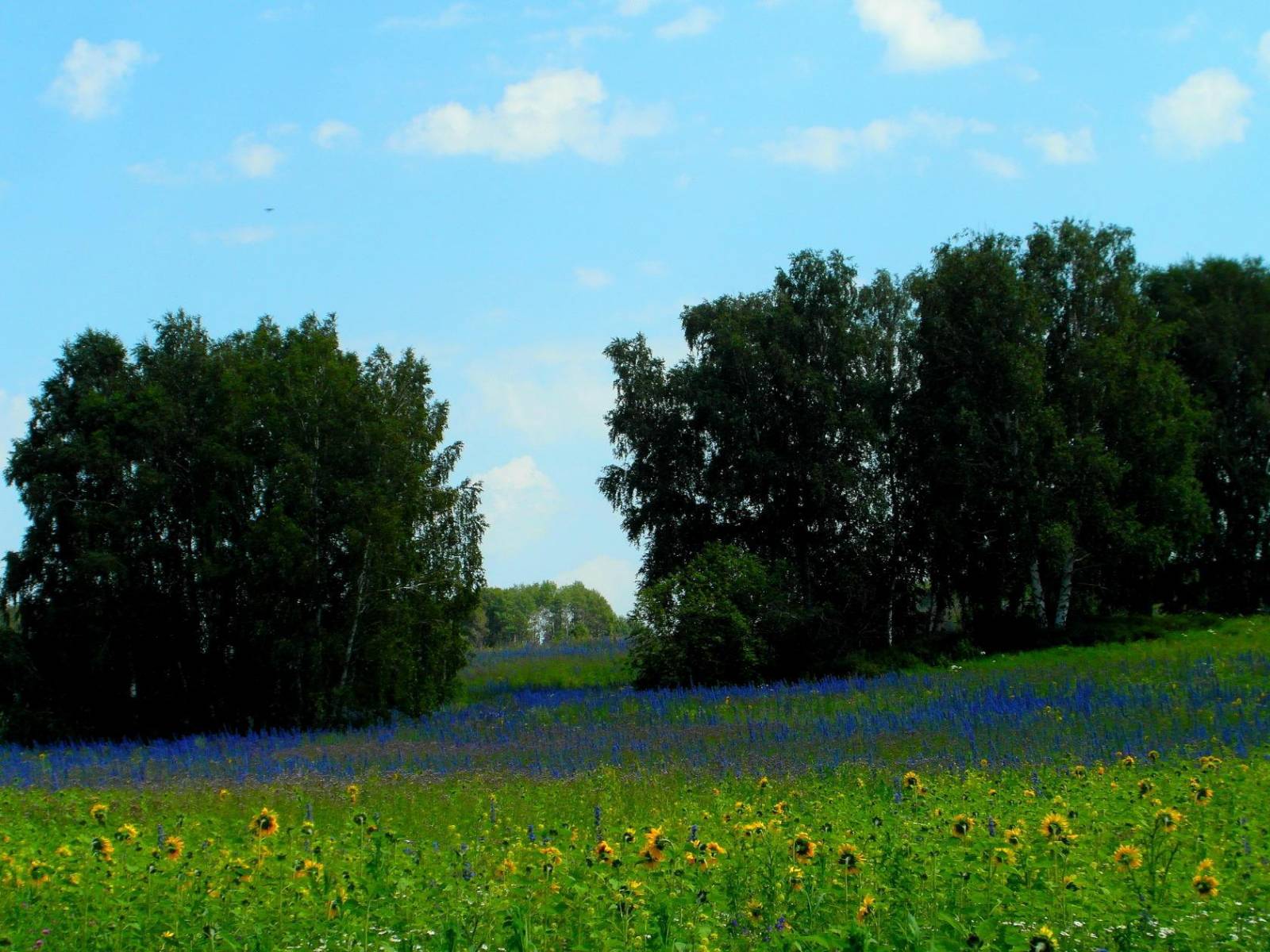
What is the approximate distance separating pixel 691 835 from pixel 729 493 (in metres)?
27.5

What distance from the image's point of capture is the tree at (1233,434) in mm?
37375

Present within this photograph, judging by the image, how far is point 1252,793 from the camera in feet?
30.3

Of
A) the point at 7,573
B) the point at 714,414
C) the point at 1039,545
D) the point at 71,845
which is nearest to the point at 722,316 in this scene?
the point at 714,414

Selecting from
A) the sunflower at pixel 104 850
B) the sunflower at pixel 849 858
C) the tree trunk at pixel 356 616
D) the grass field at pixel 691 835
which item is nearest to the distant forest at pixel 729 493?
the tree trunk at pixel 356 616

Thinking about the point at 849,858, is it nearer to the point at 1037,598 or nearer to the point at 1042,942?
the point at 1042,942

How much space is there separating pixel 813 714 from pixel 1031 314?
711 inches

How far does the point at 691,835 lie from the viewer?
7637 millimetres

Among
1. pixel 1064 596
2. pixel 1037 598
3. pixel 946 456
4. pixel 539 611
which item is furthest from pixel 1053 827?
pixel 539 611

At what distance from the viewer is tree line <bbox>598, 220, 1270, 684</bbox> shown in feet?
106

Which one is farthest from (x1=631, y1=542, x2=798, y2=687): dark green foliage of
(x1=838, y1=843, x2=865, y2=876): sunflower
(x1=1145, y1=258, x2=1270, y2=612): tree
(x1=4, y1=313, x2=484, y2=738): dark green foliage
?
(x1=838, y1=843, x2=865, y2=876): sunflower

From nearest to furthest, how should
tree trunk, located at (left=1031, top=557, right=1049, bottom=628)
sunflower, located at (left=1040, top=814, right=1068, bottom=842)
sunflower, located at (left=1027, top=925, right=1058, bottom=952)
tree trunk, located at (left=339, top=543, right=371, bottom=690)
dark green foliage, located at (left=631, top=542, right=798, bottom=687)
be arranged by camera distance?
1. sunflower, located at (left=1027, top=925, right=1058, bottom=952)
2. sunflower, located at (left=1040, top=814, right=1068, bottom=842)
3. tree trunk, located at (left=339, top=543, right=371, bottom=690)
4. dark green foliage, located at (left=631, top=542, right=798, bottom=687)
5. tree trunk, located at (left=1031, top=557, right=1049, bottom=628)

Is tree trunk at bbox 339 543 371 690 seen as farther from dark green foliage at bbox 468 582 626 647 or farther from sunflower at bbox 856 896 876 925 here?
dark green foliage at bbox 468 582 626 647

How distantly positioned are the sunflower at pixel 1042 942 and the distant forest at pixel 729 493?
21.5 meters

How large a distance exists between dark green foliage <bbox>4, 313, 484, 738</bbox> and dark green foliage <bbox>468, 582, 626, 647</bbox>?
2146 inches
